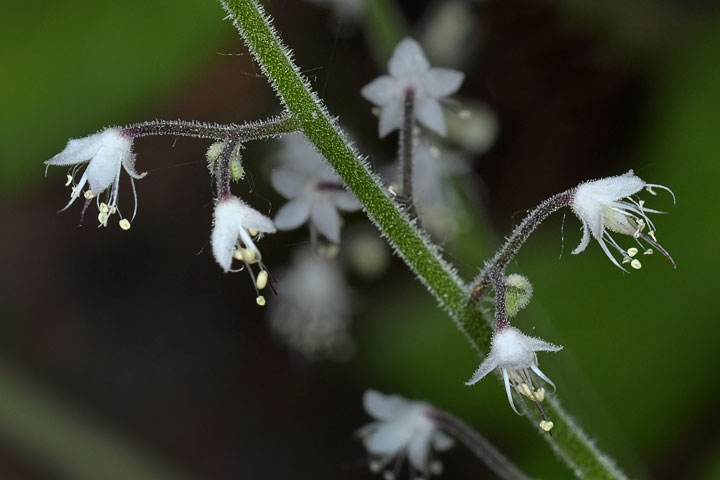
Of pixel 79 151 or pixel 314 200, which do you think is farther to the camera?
pixel 314 200

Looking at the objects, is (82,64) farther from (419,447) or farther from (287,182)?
(419,447)

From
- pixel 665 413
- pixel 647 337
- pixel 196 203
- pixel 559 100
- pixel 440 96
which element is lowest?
pixel 665 413

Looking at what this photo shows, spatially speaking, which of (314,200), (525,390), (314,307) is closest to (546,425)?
(525,390)

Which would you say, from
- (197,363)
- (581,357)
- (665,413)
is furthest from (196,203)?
(665,413)

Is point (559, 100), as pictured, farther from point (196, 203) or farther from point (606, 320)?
point (196, 203)

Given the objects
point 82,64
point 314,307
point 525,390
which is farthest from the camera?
point 314,307

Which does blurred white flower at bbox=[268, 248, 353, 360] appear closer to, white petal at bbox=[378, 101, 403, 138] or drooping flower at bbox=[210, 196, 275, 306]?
white petal at bbox=[378, 101, 403, 138]
